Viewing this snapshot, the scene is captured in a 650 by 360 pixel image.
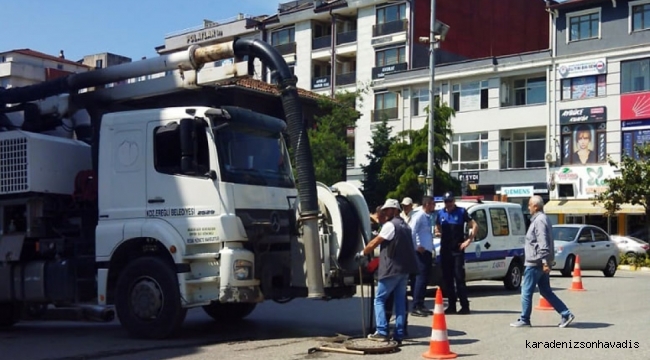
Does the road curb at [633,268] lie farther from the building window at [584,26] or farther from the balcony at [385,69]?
the balcony at [385,69]

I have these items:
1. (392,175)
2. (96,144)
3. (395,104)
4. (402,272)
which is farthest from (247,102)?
(402,272)

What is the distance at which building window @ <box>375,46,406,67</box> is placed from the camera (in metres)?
52.8

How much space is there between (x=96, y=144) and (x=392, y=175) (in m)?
24.8

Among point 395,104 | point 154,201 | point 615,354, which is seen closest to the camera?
point 615,354

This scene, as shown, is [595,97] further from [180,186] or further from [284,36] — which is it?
A: [180,186]

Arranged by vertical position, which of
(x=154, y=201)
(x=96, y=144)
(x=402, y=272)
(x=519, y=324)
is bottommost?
(x=519, y=324)

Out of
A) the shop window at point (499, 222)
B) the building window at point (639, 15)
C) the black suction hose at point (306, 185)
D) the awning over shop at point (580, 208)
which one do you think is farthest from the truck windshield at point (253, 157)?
the building window at point (639, 15)

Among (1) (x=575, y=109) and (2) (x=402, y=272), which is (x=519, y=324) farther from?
(1) (x=575, y=109)

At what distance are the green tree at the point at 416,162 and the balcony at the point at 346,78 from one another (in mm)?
20277

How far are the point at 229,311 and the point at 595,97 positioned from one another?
33.1 metres

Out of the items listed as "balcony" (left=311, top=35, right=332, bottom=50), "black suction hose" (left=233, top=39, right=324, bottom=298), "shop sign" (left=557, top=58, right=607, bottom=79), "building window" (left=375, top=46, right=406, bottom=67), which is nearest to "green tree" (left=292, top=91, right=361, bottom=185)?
"shop sign" (left=557, top=58, right=607, bottom=79)

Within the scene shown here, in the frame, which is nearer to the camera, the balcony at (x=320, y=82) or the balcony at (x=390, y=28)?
the balcony at (x=390, y=28)

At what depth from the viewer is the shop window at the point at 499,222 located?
17.7 m

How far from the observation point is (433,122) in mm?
32688
